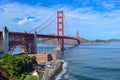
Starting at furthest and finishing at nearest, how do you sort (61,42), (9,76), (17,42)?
(61,42), (17,42), (9,76)

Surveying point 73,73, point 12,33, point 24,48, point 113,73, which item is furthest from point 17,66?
point 24,48

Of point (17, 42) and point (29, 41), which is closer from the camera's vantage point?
point (17, 42)

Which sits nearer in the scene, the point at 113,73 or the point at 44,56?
the point at 113,73

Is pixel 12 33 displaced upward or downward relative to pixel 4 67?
upward

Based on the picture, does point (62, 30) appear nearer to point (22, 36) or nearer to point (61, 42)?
point (61, 42)

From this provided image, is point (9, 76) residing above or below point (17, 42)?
below

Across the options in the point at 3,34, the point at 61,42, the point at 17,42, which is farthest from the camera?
the point at 61,42

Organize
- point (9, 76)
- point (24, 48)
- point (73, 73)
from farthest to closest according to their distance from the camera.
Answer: point (24, 48) < point (73, 73) < point (9, 76)

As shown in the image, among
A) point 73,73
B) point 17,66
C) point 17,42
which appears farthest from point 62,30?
point 17,66

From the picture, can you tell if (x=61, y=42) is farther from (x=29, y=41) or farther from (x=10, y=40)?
(x=10, y=40)
